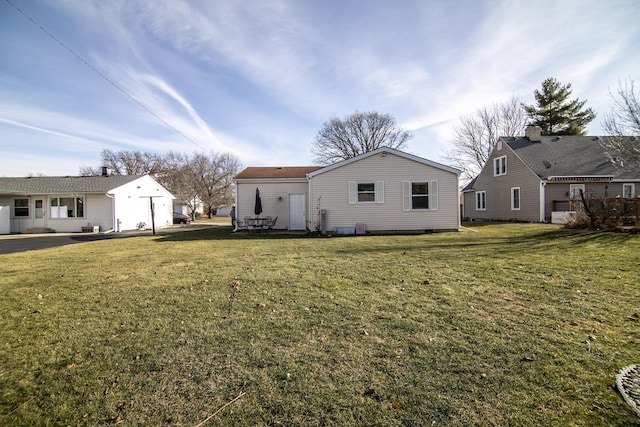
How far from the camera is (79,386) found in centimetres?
251

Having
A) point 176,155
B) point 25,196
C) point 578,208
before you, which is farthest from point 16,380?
point 176,155

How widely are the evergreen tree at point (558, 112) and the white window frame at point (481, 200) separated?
1648 centimetres

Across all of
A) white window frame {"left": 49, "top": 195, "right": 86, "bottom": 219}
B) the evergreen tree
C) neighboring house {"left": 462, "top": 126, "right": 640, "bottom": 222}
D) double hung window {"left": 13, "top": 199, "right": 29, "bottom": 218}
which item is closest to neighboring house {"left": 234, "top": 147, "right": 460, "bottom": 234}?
neighboring house {"left": 462, "top": 126, "right": 640, "bottom": 222}

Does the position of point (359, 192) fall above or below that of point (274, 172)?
below

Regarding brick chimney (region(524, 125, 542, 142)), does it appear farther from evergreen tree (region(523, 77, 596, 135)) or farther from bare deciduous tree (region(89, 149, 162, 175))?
bare deciduous tree (region(89, 149, 162, 175))

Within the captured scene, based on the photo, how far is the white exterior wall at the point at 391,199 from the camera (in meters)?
15.1

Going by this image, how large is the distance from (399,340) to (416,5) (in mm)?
10521

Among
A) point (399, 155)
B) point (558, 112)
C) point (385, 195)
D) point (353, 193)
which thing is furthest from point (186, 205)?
point (558, 112)

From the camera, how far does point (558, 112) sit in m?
34.4

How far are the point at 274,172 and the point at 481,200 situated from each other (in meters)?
19.1

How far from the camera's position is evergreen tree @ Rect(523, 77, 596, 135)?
33875mm

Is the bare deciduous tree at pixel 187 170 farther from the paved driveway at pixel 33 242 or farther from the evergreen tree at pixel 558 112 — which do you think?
the evergreen tree at pixel 558 112

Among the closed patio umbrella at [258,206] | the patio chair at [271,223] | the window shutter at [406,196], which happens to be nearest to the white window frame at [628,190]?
the window shutter at [406,196]

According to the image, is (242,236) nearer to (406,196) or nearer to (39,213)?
(406,196)
